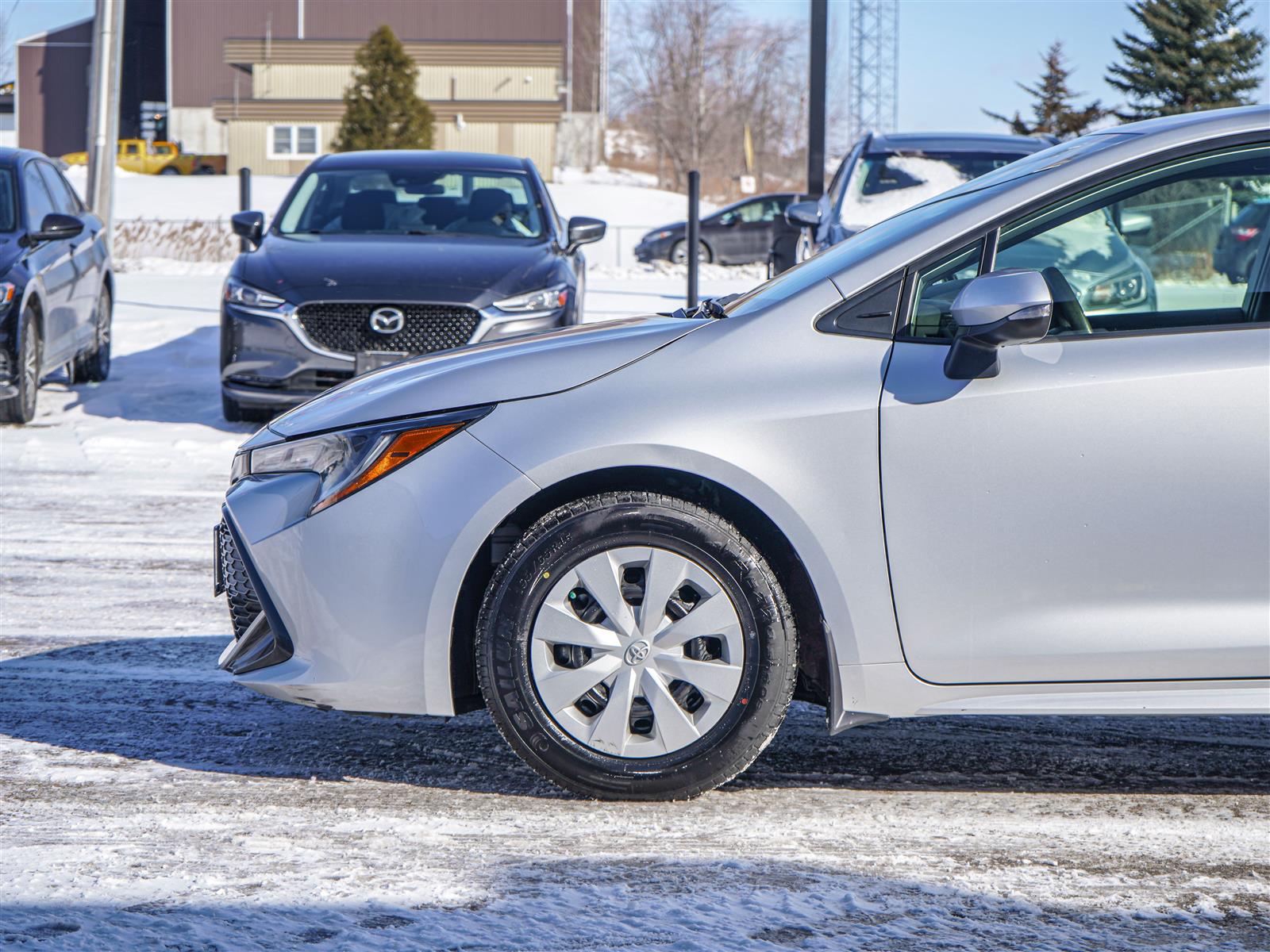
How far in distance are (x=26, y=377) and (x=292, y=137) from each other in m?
48.1

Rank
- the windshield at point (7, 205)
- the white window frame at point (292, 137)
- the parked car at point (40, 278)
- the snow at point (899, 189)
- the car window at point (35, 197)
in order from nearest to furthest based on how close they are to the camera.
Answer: the parked car at point (40, 278) → the windshield at point (7, 205) → the car window at point (35, 197) → the snow at point (899, 189) → the white window frame at point (292, 137)

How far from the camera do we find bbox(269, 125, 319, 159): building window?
181 ft

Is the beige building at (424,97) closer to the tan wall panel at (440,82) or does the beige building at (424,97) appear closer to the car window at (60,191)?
the tan wall panel at (440,82)

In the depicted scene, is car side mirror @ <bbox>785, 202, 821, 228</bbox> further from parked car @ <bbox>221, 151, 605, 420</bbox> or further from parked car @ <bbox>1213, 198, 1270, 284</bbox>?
parked car @ <bbox>1213, 198, 1270, 284</bbox>

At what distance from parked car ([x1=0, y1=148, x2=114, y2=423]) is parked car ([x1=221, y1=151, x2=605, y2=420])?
4.18ft

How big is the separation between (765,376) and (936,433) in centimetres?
41

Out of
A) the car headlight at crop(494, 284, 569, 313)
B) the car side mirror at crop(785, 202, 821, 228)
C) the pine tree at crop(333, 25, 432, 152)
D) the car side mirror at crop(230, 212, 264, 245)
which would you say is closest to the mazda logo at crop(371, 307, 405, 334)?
the car headlight at crop(494, 284, 569, 313)

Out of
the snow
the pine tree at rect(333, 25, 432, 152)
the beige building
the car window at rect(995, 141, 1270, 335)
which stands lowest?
the car window at rect(995, 141, 1270, 335)

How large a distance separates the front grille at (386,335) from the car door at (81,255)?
274 centimetres

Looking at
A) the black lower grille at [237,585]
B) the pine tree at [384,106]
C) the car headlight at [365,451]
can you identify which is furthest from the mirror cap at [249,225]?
the pine tree at [384,106]

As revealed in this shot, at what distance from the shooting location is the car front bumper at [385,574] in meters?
3.54

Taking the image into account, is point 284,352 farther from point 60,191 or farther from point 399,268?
point 60,191

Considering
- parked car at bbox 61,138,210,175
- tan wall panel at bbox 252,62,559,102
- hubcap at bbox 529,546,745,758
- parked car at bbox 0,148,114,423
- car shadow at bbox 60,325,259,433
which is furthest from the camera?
parked car at bbox 61,138,210,175

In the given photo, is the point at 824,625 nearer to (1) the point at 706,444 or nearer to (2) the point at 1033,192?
(1) the point at 706,444
